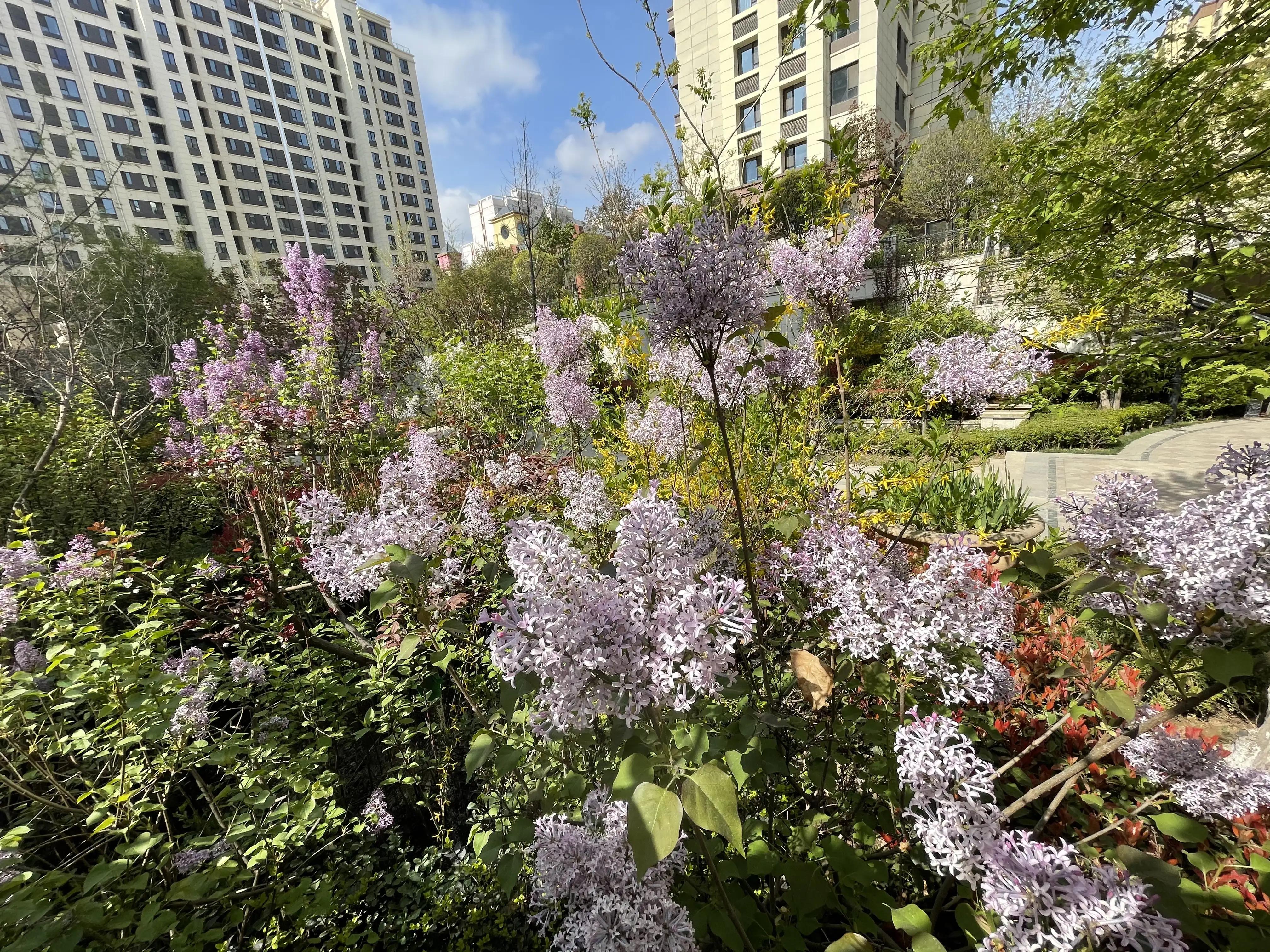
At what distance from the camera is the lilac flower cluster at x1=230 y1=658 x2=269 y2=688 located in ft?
8.44

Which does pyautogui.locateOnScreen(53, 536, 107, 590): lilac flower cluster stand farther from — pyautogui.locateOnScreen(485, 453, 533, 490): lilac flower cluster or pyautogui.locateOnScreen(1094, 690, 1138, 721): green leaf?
pyautogui.locateOnScreen(1094, 690, 1138, 721): green leaf

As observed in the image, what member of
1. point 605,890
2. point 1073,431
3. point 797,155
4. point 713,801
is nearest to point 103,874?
point 605,890

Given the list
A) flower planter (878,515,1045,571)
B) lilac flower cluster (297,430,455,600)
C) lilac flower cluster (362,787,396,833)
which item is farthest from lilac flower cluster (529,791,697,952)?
flower planter (878,515,1045,571)

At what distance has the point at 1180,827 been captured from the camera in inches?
46.3

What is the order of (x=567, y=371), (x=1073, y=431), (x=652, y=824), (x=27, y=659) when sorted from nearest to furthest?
(x=652, y=824) → (x=27, y=659) → (x=567, y=371) → (x=1073, y=431)

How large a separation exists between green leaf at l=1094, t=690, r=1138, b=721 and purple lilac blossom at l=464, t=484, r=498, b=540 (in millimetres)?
2560

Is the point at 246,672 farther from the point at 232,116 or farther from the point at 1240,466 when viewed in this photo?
the point at 232,116

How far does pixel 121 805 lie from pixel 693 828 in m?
2.46

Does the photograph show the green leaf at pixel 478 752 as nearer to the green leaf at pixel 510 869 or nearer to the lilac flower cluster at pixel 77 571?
the green leaf at pixel 510 869

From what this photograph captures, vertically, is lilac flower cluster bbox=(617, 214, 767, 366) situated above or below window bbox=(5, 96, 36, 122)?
below

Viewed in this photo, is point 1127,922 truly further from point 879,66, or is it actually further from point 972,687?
point 879,66

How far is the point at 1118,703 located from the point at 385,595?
79.7 inches

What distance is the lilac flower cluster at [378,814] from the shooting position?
8.09 ft

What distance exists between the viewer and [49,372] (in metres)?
6.69
